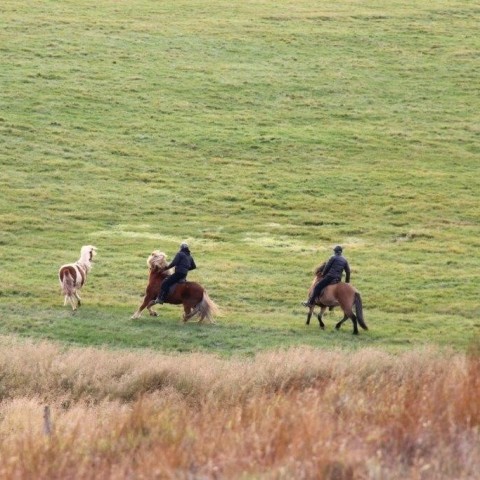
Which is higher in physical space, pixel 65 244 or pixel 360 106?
A: pixel 360 106

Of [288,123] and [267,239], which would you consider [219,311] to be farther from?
[288,123]

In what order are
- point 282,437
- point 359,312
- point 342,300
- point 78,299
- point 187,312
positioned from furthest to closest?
1. point 78,299
2. point 187,312
3. point 342,300
4. point 359,312
5. point 282,437

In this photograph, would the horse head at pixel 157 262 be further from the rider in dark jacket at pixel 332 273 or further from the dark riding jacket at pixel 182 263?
the rider in dark jacket at pixel 332 273

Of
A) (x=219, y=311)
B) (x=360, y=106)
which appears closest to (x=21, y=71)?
(x=360, y=106)

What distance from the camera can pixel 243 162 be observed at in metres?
49.9

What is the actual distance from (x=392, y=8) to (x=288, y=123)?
26088 millimetres

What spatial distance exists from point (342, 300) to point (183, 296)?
3.74 metres

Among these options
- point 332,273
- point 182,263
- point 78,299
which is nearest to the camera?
point 332,273

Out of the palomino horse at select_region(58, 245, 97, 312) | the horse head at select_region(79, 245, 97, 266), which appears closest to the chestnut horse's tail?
the palomino horse at select_region(58, 245, 97, 312)

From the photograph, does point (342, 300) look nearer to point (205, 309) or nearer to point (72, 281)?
point (205, 309)

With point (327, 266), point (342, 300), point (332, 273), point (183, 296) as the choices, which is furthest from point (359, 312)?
point (183, 296)

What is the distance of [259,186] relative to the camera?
4650 centimetres

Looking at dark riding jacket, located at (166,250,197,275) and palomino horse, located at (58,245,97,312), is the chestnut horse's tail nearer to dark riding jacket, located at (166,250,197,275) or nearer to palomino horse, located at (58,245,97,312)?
dark riding jacket, located at (166,250,197,275)

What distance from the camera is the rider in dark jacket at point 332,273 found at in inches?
1037
